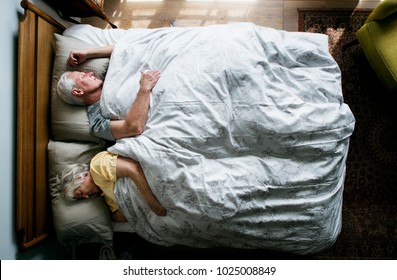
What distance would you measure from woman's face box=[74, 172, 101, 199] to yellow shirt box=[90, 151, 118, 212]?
2cm

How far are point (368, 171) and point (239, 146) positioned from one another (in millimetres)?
938

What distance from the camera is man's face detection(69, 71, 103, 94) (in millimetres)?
1375

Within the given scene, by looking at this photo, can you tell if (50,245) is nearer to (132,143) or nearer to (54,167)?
(54,167)

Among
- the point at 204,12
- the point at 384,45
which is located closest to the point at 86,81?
the point at 204,12

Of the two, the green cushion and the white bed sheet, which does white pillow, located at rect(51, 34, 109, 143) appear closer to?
the white bed sheet

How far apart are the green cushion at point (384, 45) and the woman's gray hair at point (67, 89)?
4.75 feet

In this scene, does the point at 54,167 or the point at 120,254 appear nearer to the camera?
the point at 54,167

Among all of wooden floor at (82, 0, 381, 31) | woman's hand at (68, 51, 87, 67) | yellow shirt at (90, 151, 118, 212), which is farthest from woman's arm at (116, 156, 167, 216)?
wooden floor at (82, 0, 381, 31)

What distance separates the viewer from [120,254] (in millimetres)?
1575

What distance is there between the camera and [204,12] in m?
1.93

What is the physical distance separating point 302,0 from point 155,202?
1.52m

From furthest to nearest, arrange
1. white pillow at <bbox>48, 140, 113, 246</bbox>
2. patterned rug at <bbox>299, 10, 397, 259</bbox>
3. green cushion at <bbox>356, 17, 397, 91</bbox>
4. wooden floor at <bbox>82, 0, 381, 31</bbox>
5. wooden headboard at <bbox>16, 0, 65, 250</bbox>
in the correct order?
wooden floor at <bbox>82, 0, 381, 31</bbox>
patterned rug at <bbox>299, 10, 397, 259</bbox>
green cushion at <bbox>356, 17, 397, 91</bbox>
white pillow at <bbox>48, 140, 113, 246</bbox>
wooden headboard at <bbox>16, 0, 65, 250</bbox>
